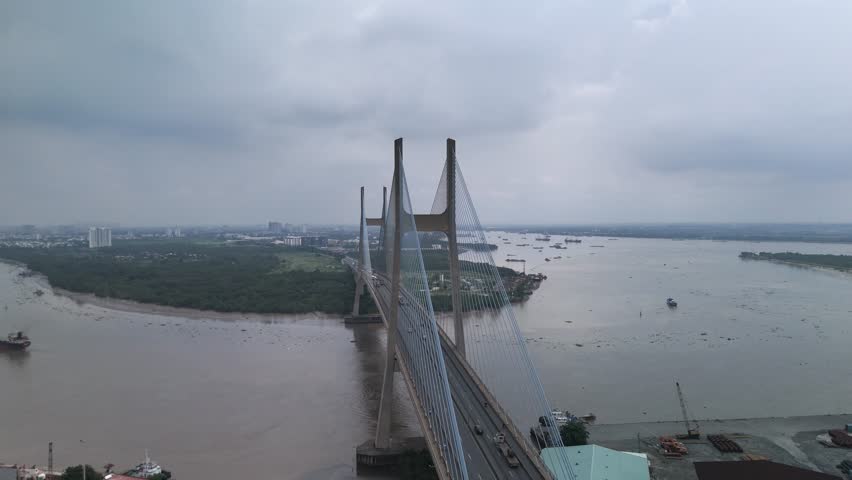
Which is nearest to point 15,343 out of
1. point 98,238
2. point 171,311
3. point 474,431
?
point 171,311

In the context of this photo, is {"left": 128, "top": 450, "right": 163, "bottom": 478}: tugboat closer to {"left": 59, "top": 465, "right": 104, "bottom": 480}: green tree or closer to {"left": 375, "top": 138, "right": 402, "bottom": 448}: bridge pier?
{"left": 59, "top": 465, "right": 104, "bottom": 480}: green tree

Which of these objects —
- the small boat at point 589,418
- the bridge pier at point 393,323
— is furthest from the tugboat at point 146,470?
the small boat at point 589,418

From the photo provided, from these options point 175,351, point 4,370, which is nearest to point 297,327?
point 175,351

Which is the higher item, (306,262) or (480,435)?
(306,262)

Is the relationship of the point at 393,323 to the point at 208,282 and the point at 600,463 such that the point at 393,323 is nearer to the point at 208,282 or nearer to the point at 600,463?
the point at 600,463

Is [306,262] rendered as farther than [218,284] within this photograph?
Yes

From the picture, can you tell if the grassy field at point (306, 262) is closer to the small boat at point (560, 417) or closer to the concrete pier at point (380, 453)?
the small boat at point (560, 417)

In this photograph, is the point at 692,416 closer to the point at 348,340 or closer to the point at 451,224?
the point at 451,224
